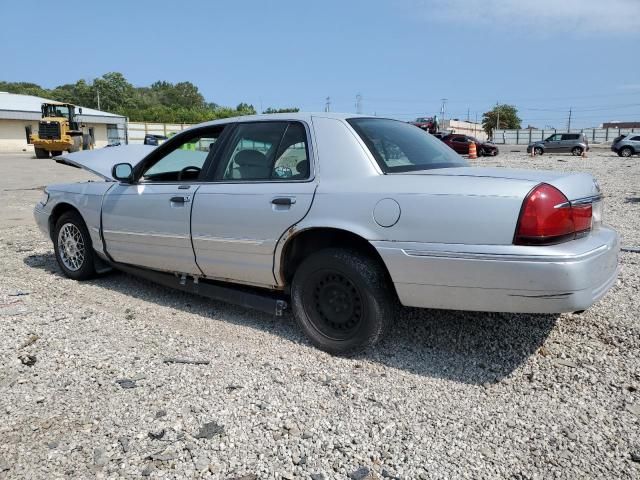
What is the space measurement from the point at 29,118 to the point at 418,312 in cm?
5039

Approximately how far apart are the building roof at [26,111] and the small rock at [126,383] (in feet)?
151

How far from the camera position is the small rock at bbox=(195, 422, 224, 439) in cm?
274

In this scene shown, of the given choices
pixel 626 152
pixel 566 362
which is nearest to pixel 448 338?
pixel 566 362

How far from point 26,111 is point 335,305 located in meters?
50.3

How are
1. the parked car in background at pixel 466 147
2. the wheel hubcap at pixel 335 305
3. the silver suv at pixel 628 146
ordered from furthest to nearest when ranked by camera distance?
the parked car in background at pixel 466 147, the silver suv at pixel 628 146, the wheel hubcap at pixel 335 305

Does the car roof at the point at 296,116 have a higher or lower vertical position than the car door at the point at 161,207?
higher

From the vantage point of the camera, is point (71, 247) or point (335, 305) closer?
point (335, 305)

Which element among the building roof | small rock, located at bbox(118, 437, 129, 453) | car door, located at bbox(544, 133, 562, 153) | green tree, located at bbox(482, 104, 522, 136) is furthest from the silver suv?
green tree, located at bbox(482, 104, 522, 136)

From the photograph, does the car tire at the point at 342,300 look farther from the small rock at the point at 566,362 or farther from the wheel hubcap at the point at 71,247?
the wheel hubcap at the point at 71,247

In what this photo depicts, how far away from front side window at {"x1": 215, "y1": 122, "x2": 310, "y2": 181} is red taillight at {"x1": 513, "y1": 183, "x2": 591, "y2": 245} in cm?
149

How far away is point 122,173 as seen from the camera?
4.90m

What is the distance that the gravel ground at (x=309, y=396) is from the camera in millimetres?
2521

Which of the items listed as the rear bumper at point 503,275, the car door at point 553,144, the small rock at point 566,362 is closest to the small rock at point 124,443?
the rear bumper at point 503,275

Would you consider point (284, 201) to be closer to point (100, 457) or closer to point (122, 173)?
point (100, 457)
